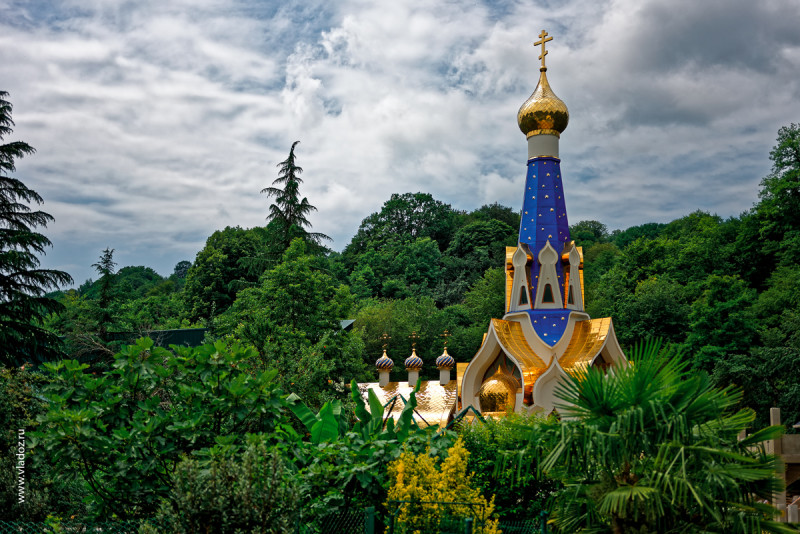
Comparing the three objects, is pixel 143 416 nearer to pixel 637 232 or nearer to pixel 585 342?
pixel 585 342

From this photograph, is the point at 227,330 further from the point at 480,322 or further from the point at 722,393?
the point at 722,393

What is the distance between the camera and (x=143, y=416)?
10.7 meters

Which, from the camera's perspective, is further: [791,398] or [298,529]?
[791,398]

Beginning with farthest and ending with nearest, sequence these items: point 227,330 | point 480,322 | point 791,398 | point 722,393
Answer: point 480,322
point 227,330
point 791,398
point 722,393

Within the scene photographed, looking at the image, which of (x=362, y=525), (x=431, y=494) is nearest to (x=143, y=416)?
(x=362, y=525)

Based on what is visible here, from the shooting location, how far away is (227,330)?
A: 30.8m

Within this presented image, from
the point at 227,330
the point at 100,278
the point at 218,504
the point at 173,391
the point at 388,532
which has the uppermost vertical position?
the point at 100,278

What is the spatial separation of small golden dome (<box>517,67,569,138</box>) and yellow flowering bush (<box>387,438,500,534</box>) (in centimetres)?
1629

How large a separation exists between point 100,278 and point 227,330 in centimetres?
913

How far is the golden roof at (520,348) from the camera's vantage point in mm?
22609

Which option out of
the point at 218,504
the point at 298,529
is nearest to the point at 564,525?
the point at 298,529

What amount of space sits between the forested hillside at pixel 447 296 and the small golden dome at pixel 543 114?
10076 mm

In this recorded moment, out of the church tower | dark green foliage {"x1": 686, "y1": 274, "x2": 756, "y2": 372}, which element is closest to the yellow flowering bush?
the church tower

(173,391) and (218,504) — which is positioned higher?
(173,391)
